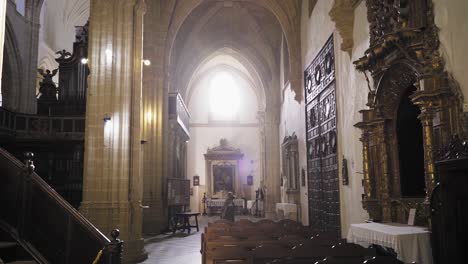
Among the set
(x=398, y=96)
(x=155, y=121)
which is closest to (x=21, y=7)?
(x=155, y=121)

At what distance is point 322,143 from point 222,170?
727 inches

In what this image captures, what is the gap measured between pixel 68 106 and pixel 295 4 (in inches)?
355

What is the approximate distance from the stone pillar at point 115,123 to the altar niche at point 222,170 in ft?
66.0

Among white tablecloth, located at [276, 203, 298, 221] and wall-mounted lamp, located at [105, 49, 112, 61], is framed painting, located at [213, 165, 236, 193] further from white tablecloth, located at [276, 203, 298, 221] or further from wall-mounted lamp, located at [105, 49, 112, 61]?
wall-mounted lamp, located at [105, 49, 112, 61]

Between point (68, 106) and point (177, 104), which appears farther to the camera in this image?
point (177, 104)

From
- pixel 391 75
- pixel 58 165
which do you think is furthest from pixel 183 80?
pixel 391 75

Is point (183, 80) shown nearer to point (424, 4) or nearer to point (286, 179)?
point (286, 179)

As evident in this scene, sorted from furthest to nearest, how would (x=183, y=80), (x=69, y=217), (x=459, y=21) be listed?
(x=183, y=80) < (x=69, y=217) < (x=459, y=21)

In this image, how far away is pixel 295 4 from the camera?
16.5 m

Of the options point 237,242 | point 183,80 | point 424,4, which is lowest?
point 237,242

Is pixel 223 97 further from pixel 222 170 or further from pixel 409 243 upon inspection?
→ pixel 409 243

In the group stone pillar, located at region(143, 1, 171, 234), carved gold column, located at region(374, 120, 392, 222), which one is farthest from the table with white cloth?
stone pillar, located at region(143, 1, 171, 234)

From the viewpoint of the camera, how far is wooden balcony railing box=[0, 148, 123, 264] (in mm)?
5965

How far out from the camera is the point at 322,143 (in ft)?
41.8
